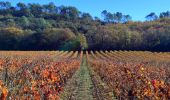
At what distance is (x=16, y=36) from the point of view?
342 ft

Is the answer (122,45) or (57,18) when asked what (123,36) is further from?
(57,18)

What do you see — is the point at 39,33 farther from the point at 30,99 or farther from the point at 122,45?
the point at 30,99

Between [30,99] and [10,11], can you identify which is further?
[10,11]

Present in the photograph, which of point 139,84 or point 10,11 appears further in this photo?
point 10,11

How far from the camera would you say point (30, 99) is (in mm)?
13172

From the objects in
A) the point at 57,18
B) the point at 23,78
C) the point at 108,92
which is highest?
the point at 57,18

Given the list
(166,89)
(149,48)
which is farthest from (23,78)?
(149,48)

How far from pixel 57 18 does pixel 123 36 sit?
86.9 meters

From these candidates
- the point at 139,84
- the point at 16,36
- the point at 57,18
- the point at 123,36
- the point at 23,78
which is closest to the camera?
the point at 23,78

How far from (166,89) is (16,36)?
299 feet

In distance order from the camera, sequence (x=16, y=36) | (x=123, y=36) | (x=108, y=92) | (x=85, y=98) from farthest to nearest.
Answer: (x=123, y=36)
(x=16, y=36)
(x=108, y=92)
(x=85, y=98)

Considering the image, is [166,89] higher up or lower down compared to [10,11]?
lower down

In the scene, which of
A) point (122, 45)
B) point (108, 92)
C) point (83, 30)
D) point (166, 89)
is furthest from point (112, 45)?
point (166, 89)

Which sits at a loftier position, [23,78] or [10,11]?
[10,11]
